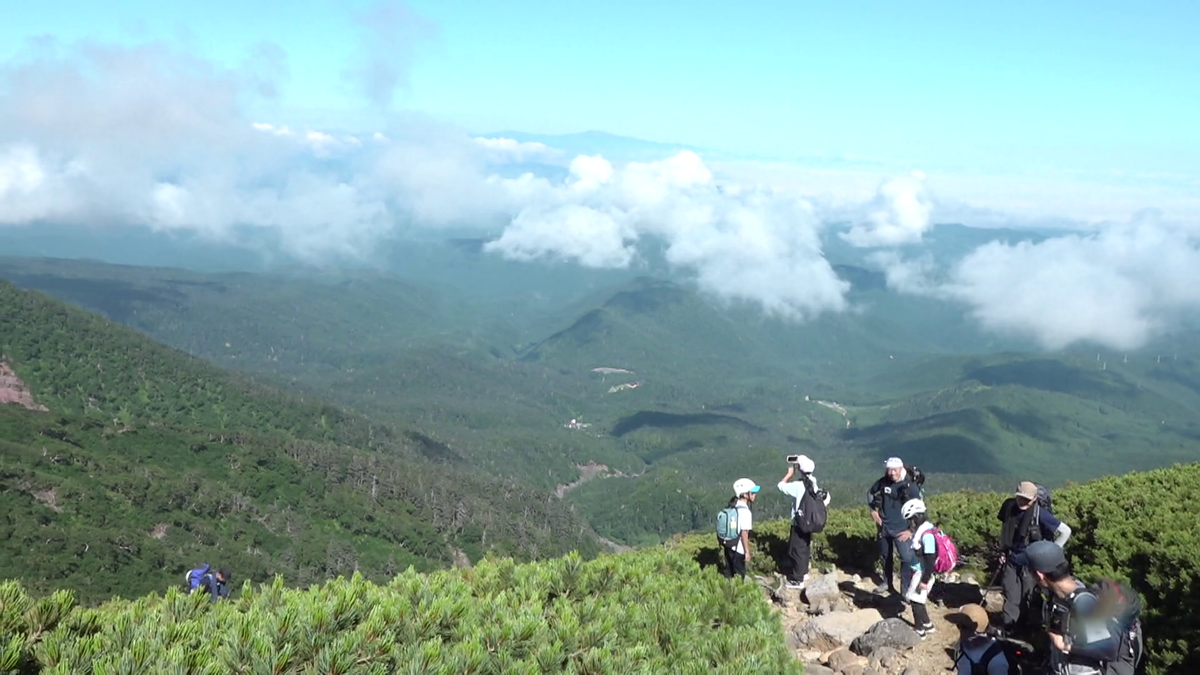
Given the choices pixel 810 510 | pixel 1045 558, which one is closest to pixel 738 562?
pixel 810 510

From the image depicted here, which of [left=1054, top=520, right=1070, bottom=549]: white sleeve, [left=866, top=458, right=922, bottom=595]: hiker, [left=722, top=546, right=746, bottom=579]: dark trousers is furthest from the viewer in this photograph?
[left=722, top=546, right=746, bottom=579]: dark trousers

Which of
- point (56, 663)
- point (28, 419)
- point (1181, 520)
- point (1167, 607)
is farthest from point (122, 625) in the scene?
point (28, 419)

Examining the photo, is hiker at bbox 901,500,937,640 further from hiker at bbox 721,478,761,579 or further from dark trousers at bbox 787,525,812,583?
dark trousers at bbox 787,525,812,583

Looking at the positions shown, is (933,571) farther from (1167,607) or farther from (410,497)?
(410,497)

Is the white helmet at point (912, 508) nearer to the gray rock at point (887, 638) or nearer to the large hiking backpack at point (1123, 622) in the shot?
the gray rock at point (887, 638)

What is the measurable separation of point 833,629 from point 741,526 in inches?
99.9

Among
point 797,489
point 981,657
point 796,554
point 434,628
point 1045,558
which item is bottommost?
point 796,554

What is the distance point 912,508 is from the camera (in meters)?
13.3

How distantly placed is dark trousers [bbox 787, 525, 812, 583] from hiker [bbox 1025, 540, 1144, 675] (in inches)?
309

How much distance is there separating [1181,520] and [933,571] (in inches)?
160

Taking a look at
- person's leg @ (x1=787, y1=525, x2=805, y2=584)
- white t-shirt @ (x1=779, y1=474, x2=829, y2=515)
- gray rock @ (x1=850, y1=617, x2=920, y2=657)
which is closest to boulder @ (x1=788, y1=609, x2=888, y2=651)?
gray rock @ (x1=850, y1=617, x2=920, y2=657)

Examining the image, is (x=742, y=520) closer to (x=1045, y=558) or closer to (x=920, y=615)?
(x=920, y=615)

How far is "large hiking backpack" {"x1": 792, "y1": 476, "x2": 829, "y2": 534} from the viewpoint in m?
15.1

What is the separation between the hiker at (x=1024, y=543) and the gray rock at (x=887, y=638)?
154cm
